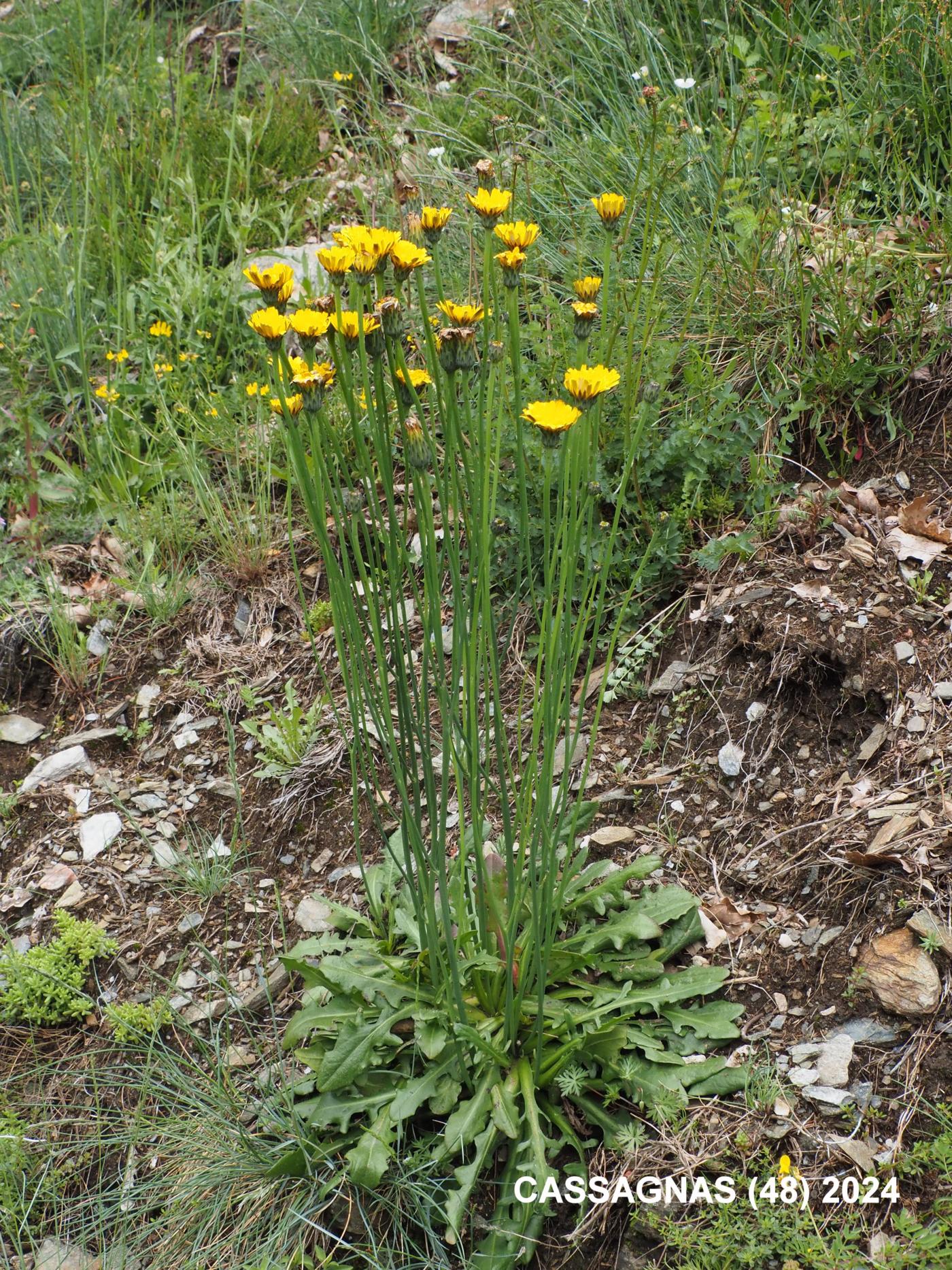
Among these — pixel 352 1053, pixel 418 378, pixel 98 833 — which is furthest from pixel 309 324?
pixel 98 833

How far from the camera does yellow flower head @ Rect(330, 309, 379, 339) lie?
1356 mm

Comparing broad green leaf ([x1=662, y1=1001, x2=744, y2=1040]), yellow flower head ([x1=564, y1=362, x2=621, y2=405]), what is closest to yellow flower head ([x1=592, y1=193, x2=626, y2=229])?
yellow flower head ([x1=564, y1=362, x2=621, y2=405])

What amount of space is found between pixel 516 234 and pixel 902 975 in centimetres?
130

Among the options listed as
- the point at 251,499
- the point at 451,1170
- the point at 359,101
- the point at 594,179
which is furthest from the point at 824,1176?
the point at 359,101

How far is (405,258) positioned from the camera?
4.57ft

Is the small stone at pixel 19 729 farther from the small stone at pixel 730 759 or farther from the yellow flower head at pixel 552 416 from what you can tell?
the yellow flower head at pixel 552 416

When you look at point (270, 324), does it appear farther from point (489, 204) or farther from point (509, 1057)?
point (509, 1057)

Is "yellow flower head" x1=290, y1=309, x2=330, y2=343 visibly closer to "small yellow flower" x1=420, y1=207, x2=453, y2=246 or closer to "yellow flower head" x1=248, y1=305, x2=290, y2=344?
"yellow flower head" x1=248, y1=305, x2=290, y2=344

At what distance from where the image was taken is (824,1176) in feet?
5.15

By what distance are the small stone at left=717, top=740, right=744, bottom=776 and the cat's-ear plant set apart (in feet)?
1.06

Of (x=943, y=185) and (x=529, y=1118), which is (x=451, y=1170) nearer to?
(x=529, y=1118)

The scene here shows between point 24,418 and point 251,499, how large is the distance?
698 millimetres

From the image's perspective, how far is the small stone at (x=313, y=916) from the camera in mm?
2256

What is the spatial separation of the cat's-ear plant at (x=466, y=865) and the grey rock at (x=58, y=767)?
3.24ft
